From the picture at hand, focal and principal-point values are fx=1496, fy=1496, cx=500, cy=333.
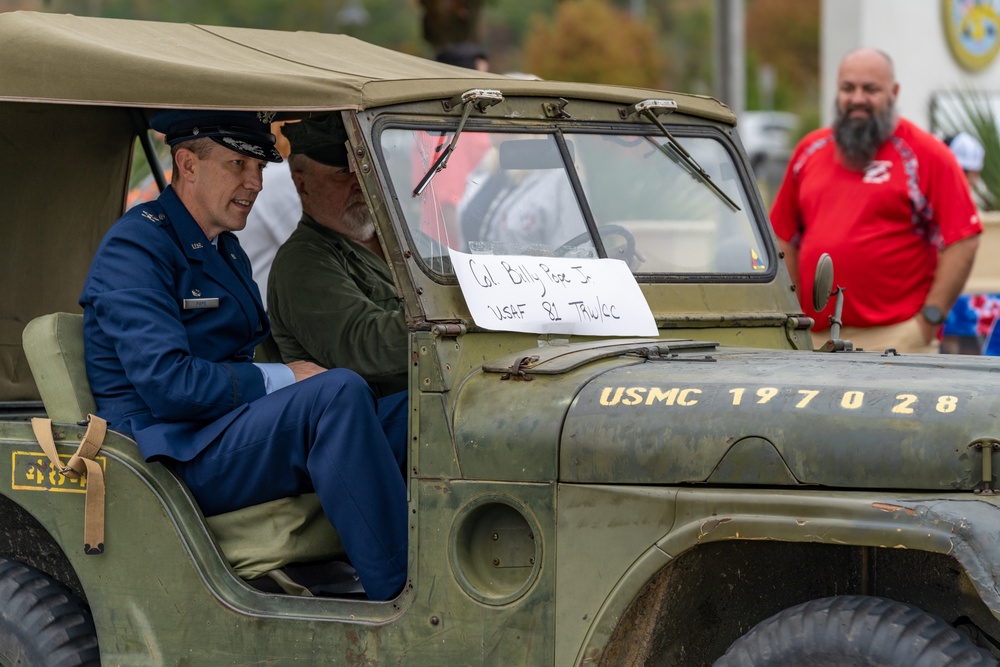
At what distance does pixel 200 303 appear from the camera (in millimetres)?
4273

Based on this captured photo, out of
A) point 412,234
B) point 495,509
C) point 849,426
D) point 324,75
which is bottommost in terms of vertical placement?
point 495,509

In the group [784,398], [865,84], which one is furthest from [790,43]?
[784,398]

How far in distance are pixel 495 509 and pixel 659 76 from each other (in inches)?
1500

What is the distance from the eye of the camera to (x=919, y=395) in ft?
10.8

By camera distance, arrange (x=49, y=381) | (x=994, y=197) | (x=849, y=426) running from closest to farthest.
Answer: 1. (x=849, y=426)
2. (x=49, y=381)
3. (x=994, y=197)

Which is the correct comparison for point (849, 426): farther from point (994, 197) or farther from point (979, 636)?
point (994, 197)

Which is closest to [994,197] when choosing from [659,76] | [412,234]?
[412,234]

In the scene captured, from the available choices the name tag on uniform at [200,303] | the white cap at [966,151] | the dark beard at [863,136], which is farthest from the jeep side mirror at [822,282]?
the white cap at [966,151]

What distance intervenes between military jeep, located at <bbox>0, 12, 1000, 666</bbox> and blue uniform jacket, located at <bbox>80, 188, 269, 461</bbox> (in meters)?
0.11

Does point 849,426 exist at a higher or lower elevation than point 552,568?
higher

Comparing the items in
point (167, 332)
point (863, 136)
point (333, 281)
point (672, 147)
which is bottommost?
point (167, 332)

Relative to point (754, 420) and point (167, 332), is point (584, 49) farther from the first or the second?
point (754, 420)

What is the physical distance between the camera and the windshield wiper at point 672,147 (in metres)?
4.51

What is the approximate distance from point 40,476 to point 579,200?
1687 mm
